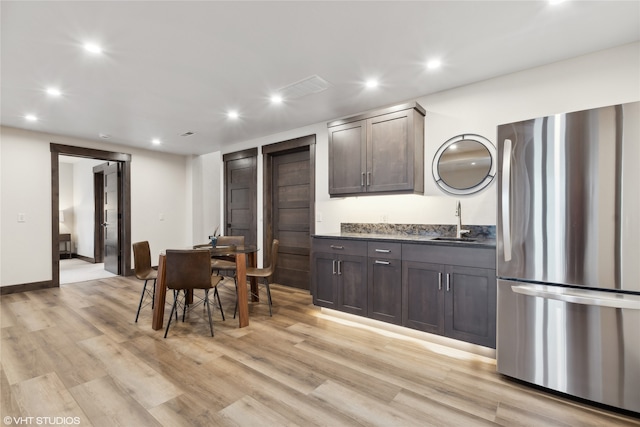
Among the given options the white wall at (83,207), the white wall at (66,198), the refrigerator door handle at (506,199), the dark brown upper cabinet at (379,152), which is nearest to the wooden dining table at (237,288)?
the dark brown upper cabinet at (379,152)

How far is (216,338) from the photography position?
2.86 m

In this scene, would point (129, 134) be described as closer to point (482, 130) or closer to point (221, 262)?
point (221, 262)

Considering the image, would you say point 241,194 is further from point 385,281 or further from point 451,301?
point 451,301

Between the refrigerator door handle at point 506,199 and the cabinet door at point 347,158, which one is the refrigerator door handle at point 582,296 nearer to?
the refrigerator door handle at point 506,199

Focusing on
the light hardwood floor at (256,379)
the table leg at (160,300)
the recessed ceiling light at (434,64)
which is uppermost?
the recessed ceiling light at (434,64)

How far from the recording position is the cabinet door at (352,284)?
314 centimetres

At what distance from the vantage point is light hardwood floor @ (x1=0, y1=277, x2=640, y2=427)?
1772mm

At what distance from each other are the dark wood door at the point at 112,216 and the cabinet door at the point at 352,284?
15.9ft

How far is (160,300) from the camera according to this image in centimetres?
313

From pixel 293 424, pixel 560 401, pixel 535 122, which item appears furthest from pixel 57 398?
pixel 535 122

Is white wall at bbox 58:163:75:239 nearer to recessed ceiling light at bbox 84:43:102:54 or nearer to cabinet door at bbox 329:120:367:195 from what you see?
recessed ceiling light at bbox 84:43:102:54

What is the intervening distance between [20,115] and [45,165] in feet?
3.55

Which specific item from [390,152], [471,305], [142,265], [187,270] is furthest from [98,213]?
[471,305]

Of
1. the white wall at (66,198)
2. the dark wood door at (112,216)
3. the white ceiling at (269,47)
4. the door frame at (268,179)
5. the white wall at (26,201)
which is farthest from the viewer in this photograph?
the white wall at (66,198)
